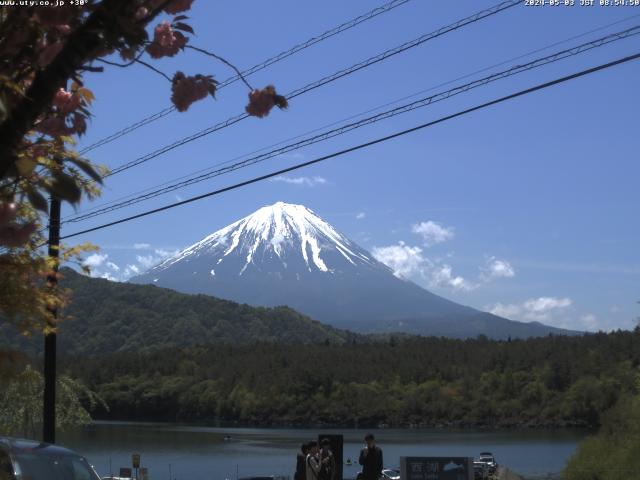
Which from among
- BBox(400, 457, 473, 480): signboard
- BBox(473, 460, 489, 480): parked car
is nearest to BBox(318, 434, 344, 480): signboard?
BBox(400, 457, 473, 480): signboard

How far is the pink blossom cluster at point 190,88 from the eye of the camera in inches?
154

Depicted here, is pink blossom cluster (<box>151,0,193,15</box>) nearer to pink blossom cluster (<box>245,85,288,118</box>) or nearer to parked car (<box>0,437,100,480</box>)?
pink blossom cluster (<box>245,85,288,118</box>)

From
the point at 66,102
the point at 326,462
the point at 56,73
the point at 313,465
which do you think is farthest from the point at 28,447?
the point at 56,73

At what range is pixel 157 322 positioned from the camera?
7151 inches

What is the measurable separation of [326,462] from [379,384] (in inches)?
4153

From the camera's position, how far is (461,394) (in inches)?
4395

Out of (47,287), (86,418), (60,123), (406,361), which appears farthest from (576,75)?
(406,361)

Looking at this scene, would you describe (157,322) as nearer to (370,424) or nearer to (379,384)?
(379,384)

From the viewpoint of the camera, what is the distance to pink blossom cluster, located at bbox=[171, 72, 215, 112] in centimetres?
391

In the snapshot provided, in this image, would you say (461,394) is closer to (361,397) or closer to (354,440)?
(361,397)

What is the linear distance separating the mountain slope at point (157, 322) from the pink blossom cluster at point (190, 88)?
157401mm

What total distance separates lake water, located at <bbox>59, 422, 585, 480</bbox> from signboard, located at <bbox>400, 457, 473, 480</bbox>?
31.8 m

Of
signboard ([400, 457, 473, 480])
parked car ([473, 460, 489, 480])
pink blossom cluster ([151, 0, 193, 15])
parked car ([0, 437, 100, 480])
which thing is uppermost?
pink blossom cluster ([151, 0, 193, 15])

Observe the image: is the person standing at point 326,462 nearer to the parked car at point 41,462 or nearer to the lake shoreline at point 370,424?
the parked car at point 41,462
